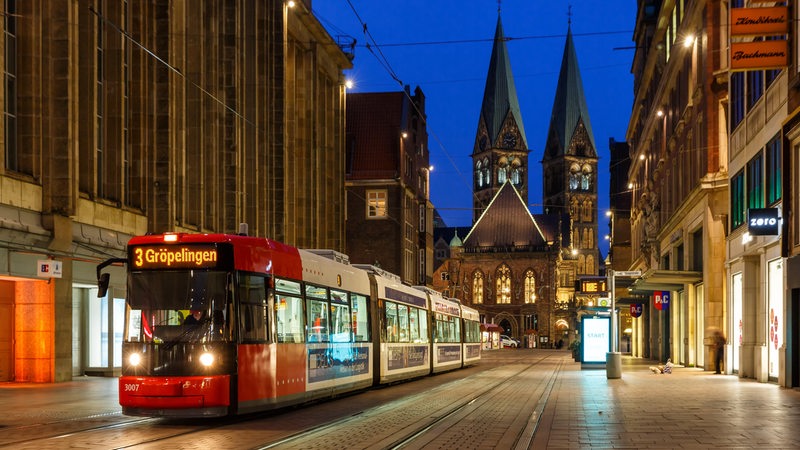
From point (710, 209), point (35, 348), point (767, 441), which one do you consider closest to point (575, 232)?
point (710, 209)

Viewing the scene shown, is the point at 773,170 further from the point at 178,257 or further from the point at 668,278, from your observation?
the point at 178,257

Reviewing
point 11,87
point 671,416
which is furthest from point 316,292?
point 11,87

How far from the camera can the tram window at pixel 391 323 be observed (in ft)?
92.7

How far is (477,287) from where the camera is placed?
151125 millimetres

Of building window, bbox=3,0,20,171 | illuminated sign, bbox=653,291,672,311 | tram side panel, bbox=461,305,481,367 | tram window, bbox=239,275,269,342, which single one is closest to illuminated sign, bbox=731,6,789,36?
tram window, bbox=239,275,269,342

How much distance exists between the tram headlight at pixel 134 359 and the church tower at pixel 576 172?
160579 mm

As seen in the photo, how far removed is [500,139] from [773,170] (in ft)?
495

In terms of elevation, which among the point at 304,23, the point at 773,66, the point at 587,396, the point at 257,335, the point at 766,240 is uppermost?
the point at 304,23

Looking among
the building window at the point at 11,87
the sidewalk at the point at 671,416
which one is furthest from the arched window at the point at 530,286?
the building window at the point at 11,87

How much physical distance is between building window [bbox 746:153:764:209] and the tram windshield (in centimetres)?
1783

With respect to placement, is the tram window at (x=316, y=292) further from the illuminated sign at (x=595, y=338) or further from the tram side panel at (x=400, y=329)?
the illuminated sign at (x=595, y=338)

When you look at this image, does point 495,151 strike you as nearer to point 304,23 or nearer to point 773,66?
point 304,23

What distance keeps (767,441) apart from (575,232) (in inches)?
6607

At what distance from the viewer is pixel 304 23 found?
54.7m
